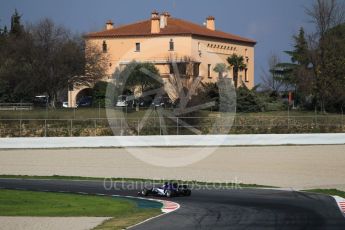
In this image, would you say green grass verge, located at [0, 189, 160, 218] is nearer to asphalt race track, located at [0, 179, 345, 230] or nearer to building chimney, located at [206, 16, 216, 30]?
asphalt race track, located at [0, 179, 345, 230]

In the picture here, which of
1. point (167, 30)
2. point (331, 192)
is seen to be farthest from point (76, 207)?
point (167, 30)

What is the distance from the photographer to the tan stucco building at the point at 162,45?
9531 cm

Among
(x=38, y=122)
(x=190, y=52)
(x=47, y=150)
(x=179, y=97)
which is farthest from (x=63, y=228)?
(x=190, y=52)

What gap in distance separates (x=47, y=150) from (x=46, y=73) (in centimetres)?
2587

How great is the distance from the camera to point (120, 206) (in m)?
31.1

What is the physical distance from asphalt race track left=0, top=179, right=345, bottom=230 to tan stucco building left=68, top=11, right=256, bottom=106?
2166 inches

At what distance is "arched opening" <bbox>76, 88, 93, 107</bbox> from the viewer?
89725 millimetres

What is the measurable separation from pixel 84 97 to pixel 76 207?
2525 inches

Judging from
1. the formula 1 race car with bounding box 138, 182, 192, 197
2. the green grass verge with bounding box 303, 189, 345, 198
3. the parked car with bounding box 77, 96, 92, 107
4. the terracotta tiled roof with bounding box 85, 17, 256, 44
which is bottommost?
the green grass verge with bounding box 303, 189, 345, 198

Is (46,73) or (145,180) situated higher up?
(46,73)

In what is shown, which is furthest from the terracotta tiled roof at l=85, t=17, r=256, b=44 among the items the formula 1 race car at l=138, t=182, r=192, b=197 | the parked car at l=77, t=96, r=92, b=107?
the formula 1 race car at l=138, t=182, r=192, b=197

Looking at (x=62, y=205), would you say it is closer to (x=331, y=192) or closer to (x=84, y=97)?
(x=331, y=192)

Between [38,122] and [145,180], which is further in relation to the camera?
[38,122]

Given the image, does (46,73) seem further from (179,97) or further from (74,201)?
(74,201)
